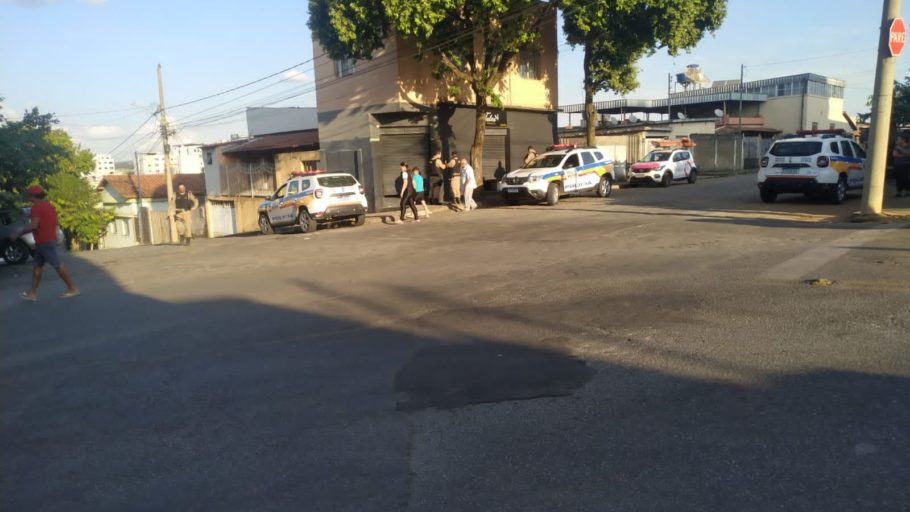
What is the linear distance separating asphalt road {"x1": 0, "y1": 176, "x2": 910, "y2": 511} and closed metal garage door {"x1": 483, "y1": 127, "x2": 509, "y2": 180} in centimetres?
1712

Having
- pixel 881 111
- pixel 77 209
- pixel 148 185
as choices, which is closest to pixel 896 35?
pixel 881 111

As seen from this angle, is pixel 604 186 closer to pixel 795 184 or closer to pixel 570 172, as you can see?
pixel 570 172

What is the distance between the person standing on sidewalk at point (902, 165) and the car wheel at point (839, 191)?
8.40ft

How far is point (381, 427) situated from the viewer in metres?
4.66

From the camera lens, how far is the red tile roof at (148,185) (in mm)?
45156

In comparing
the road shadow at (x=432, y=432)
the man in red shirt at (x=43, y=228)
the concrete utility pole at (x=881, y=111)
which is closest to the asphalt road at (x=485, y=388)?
the road shadow at (x=432, y=432)

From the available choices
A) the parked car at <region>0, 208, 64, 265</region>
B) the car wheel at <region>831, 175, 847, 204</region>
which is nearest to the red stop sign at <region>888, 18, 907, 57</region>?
the car wheel at <region>831, 175, 847, 204</region>

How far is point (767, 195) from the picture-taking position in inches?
727

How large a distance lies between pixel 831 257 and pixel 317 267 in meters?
8.30

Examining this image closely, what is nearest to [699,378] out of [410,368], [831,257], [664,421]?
[664,421]

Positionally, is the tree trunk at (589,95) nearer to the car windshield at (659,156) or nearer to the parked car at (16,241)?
the car windshield at (659,156)

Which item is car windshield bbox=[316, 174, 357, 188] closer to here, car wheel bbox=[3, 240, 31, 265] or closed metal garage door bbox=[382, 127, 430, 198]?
closed metal garage door bbox=[382, 127, 430, 198]

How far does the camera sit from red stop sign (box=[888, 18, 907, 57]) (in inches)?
495

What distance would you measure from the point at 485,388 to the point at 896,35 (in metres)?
12.1
